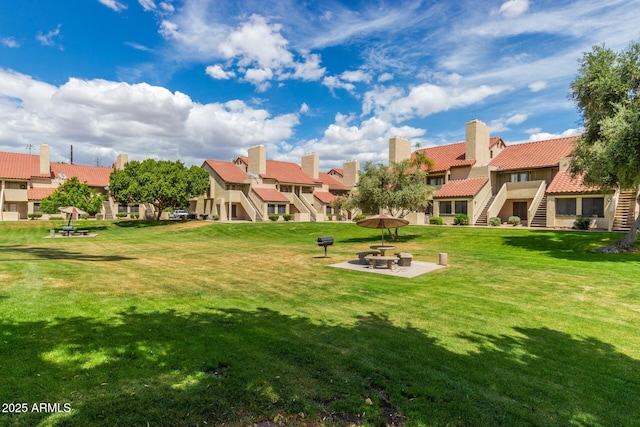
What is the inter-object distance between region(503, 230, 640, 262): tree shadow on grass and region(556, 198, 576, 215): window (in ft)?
24.8

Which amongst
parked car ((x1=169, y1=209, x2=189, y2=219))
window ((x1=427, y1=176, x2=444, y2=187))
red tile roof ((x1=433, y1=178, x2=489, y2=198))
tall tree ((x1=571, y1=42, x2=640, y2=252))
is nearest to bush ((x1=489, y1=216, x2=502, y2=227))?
red tile roof ((x1=433, y1=178, x2=489, y2=198))

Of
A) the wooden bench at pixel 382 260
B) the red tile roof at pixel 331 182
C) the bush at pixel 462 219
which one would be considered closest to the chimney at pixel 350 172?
the red tile roof at pixel 331 182

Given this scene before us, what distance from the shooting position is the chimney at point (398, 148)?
46.6 m

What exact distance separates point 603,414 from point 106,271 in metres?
14.6

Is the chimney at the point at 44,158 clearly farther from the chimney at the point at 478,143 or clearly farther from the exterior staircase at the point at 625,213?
the exterior staircase at the point at 625,213

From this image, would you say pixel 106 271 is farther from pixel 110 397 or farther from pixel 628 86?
pixel 628 86

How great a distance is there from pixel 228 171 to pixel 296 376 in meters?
50.2

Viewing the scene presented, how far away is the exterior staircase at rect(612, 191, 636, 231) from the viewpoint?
2897 centimetres

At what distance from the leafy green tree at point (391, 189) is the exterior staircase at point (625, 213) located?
1625 centimetres

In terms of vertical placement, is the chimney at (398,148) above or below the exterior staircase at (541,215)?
above

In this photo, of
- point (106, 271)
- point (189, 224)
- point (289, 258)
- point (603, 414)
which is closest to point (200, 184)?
point (189, 224)

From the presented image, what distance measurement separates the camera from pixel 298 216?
51.7 meters

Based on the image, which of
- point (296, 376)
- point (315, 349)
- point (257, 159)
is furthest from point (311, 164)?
point (296, 376)

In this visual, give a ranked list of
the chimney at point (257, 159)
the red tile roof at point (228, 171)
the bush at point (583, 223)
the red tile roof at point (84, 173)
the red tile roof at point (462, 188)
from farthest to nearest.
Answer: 1. the red tile roof at point (84, 173)
2. the chimney at point (257, 159)
3. the red tile roof at point (228, 171)
4. the red tile roof at point (462, 188)
5. the bush at point (583, 223)
